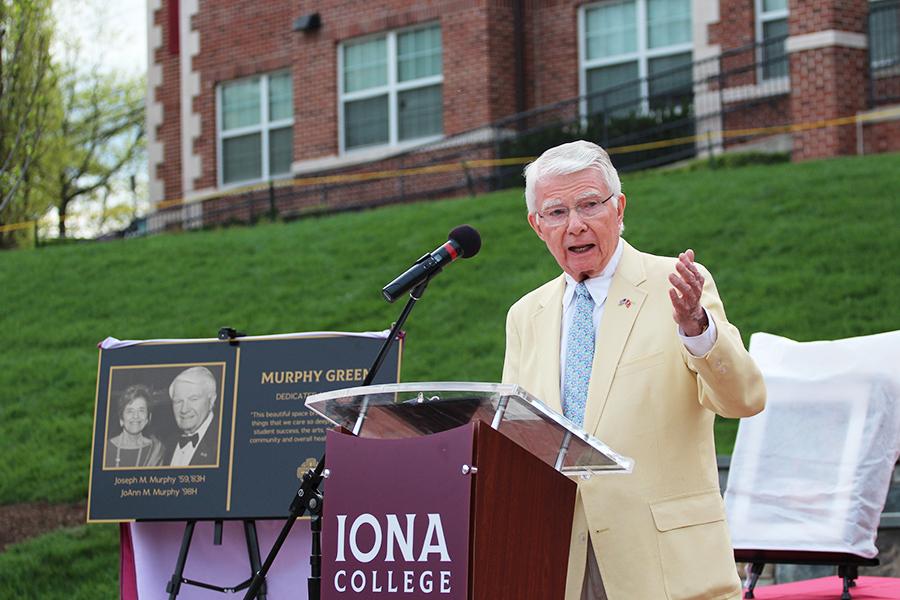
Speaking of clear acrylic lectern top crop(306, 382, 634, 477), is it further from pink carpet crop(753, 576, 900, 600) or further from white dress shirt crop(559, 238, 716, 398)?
pink carpet crop(753, 576, 900, 600)

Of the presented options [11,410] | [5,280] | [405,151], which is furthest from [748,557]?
[405,151]

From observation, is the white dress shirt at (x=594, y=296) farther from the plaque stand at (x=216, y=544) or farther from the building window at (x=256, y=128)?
the building window at (x=256, y=128)

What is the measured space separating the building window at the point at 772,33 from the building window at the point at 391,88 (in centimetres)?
512

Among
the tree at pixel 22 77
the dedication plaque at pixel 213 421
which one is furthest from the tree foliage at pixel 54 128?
the dedication plaque at pixel 213 421

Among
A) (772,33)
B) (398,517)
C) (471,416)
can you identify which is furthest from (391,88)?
(398,517)

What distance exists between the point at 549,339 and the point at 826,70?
13.8m

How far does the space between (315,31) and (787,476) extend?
Answer: 58.0 feet

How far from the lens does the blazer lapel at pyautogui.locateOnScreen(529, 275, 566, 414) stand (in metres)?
4.23

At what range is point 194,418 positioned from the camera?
20.9ft

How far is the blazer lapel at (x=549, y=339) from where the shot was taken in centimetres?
423

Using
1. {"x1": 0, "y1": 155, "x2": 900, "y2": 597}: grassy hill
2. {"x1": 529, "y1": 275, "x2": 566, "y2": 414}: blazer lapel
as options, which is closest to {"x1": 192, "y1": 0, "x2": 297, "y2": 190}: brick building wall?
{"x1": 0, "y1": 155, "x2": 900, "y2": 597}: grassy hill

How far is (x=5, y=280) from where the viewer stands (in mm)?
16281

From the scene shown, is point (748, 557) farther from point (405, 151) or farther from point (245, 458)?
point (405, 151)

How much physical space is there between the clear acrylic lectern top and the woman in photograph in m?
2.52
